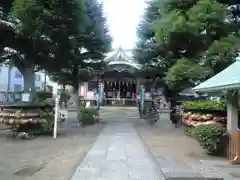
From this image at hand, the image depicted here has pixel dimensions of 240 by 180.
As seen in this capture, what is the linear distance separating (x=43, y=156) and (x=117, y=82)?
32.3 meters

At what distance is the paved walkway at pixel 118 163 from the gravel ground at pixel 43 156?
0.30 metres

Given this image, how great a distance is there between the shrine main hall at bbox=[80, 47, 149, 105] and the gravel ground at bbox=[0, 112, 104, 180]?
25154 mm

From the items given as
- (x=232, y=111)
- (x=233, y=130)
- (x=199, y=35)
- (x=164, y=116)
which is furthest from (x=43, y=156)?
(x=164, y=116)

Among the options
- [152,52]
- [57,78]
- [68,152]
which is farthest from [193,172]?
[57,78]

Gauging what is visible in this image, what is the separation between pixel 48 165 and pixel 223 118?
750cm

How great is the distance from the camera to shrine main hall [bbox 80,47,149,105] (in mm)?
41469

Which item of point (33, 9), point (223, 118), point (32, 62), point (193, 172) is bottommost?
point (193, 172)

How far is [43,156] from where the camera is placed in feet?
37.3

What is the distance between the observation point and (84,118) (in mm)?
22312

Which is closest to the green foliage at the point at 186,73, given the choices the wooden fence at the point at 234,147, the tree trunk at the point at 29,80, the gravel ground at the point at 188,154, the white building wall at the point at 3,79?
the gravel ground at the point at 188,154

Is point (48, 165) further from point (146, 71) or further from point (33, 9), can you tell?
point (146, 71)

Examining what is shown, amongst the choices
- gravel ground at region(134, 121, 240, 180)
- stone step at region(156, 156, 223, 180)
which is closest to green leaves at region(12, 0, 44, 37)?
gravel ground at region(134, 121, 240, 180)

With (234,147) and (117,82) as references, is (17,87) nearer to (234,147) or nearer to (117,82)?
(117,82)

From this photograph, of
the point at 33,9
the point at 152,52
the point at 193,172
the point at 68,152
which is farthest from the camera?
the point at 152,52
